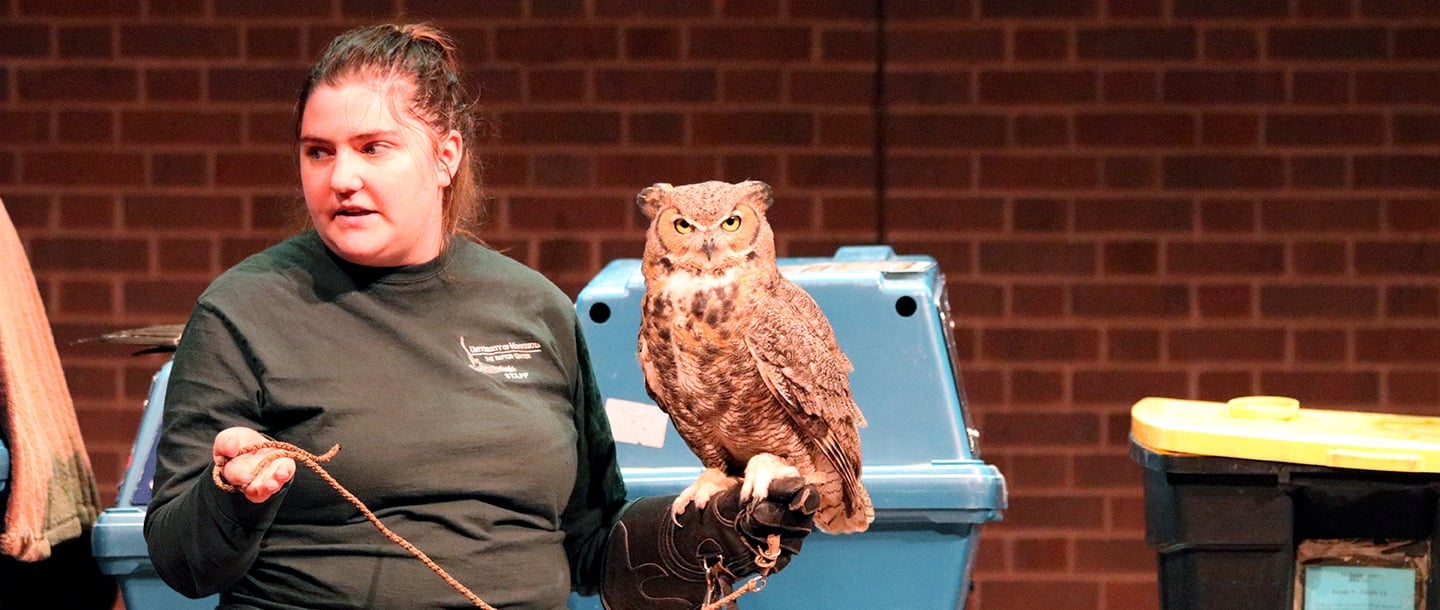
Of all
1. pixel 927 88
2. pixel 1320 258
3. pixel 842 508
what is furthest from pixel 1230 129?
pixel 842 508

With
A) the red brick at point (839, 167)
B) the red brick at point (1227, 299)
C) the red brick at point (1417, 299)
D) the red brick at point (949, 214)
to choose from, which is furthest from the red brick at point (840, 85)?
the red brick at point (1417, 299)

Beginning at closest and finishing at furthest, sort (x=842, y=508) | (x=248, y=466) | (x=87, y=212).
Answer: (x=248, y=466) < (x=842, y=508) < (x=87, y=212)

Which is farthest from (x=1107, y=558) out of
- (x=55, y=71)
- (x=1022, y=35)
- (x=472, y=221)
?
(x=55, y=71)

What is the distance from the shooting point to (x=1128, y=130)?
3506 millimetres

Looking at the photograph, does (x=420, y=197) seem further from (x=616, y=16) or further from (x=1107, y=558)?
(x=1107, y=558)

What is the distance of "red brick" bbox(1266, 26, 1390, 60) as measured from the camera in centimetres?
347

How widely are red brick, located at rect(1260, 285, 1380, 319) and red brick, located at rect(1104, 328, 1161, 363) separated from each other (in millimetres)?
255

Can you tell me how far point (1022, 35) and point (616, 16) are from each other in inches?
36.6

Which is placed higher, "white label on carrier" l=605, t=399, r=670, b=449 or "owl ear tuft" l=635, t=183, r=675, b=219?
"owl ear tuft" l=635, t=183, r=675, b=219

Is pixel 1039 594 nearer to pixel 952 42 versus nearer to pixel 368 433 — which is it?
pixel 952 42

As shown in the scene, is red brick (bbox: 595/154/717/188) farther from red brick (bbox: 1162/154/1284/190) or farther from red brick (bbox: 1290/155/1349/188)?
red brick (bbox: 1290/155/1349/188)

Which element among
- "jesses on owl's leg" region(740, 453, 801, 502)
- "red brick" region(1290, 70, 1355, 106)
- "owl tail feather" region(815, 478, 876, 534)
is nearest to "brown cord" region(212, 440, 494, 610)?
"jesses on owl's leg" region(740, 453, 801, 502)

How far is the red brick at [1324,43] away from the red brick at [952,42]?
0.62 metres

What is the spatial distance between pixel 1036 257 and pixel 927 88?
46cm
